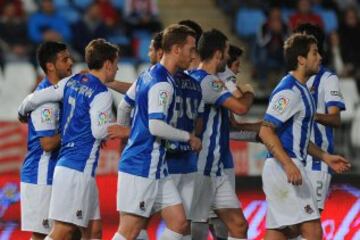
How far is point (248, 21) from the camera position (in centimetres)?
1983

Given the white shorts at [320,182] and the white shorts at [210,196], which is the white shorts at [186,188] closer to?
the white shorts at [210,196]

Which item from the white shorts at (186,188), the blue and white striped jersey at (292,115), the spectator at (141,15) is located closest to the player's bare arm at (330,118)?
the blue and white striped jersey at (292,115)

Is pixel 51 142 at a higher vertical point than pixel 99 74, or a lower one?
lower

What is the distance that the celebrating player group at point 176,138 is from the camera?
378 inches

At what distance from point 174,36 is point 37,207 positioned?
1.93m

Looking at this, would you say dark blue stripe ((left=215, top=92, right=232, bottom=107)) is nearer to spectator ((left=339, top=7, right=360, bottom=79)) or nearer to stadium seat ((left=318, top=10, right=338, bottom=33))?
spectator ((left=339, top=7, right=360, bottom=79))

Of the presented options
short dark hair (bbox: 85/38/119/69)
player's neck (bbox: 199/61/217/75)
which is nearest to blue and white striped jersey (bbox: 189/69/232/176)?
player's neck (bbox: 199/61/217/75)

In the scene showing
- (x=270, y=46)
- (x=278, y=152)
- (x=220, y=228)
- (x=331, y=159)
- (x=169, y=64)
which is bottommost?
(x=220, y=228)

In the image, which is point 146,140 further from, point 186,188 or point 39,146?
point 39,146

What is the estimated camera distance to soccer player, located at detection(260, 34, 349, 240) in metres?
9.75

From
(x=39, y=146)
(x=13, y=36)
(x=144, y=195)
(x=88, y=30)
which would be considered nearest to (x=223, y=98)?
(x=144, y=195)

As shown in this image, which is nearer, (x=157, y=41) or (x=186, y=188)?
(x=186, y=188)

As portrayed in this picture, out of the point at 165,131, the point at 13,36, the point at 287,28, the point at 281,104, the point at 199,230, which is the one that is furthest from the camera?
the point at 287,28

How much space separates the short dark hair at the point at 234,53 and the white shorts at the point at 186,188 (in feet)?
4.58
